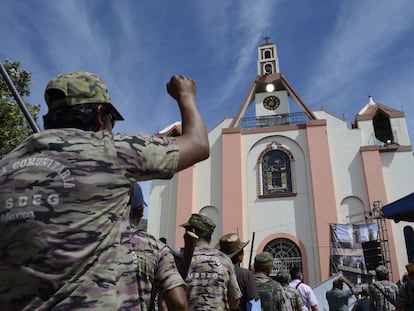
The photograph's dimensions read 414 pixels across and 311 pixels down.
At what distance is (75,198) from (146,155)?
0.80 feet

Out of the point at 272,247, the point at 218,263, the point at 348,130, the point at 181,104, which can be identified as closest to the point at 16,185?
the point at 181,104

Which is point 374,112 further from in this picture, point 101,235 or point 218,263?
point 101,235

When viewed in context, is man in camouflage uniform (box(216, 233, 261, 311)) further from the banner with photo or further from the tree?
the banner with photo

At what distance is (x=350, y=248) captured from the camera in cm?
1457

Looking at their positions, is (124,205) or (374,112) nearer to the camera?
(124,205)

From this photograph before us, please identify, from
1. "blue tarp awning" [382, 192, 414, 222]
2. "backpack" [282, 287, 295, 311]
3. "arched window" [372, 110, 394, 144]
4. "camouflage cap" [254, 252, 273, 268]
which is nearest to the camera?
"camouflage cap" [254, 252, 273, 268]

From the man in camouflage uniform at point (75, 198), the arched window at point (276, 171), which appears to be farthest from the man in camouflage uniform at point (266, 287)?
the arched window at point (276, 171)

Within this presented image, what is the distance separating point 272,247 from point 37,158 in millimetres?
15561

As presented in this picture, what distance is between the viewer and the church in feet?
50.1

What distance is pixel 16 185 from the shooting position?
1105 millimetres

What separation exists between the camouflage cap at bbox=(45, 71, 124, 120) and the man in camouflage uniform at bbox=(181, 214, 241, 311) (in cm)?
182

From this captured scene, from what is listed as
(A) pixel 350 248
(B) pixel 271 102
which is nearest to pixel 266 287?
(A) pixel 350 248

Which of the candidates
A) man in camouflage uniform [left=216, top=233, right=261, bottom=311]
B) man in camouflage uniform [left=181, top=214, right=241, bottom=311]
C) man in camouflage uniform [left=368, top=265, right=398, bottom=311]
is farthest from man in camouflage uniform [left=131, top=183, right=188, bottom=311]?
man in camouflage uniform [left=368, top=265, right=398, bottom=311]

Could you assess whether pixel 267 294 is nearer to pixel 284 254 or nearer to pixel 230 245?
pixel 230 245
